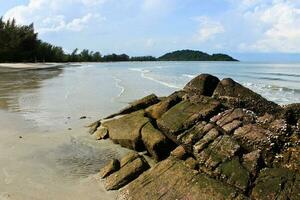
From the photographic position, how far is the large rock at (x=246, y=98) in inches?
309

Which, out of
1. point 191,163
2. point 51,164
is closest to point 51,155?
point 51,164

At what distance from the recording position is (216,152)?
6453mm

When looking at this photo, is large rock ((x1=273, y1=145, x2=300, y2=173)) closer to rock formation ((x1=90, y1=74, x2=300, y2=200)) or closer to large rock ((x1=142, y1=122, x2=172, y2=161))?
rock formation ((x1=90, y1=74, x2=300, y2=200))

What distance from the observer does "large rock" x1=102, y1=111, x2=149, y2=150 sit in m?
8.88

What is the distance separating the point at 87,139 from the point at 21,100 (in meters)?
9.31

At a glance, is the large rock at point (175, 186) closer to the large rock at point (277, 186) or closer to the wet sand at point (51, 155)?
the large rock at point (277, 186)

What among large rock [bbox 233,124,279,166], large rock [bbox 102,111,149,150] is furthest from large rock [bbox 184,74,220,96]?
large rock [bbox 233,124,279,166]

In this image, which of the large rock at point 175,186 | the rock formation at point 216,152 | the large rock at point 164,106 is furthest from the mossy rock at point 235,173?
the large rock at point 164,106

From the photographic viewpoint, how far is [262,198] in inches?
212

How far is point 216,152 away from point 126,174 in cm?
170

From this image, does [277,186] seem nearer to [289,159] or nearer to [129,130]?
[289,159]

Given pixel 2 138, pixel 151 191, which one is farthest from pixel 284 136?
pixel 2 138

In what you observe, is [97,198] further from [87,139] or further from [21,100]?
[21,100]

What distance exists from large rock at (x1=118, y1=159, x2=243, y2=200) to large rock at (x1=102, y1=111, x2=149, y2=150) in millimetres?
2137
